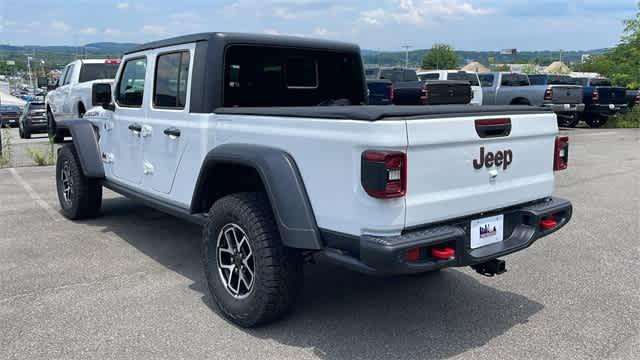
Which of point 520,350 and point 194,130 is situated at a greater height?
point 194,130

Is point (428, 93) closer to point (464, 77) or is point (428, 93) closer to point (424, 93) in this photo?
point (424, 93)

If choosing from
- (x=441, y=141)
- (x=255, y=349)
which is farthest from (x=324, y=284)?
(x=441, y=141)

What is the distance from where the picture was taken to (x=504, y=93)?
20812 mm

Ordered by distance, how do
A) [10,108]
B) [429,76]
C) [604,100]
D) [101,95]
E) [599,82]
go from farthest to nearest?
[10,108], [599,82], [429,76], [604,100], [101,95]

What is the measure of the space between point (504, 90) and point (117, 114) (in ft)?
57.6

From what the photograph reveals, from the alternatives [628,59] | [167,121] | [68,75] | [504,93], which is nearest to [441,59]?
[628,59]

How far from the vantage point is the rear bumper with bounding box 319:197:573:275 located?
3.06 meters

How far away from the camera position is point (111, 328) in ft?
12.7

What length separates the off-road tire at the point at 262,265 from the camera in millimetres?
3594

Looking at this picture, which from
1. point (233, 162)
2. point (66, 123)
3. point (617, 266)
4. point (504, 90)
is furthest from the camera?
point (504, 90)

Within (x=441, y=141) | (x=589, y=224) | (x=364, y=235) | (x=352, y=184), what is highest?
(x=441, y=141)

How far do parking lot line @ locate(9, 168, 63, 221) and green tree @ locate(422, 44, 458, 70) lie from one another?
112 m

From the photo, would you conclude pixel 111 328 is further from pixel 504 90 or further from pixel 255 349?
Answer: pixel 504 90

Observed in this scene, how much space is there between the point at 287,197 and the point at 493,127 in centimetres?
132
